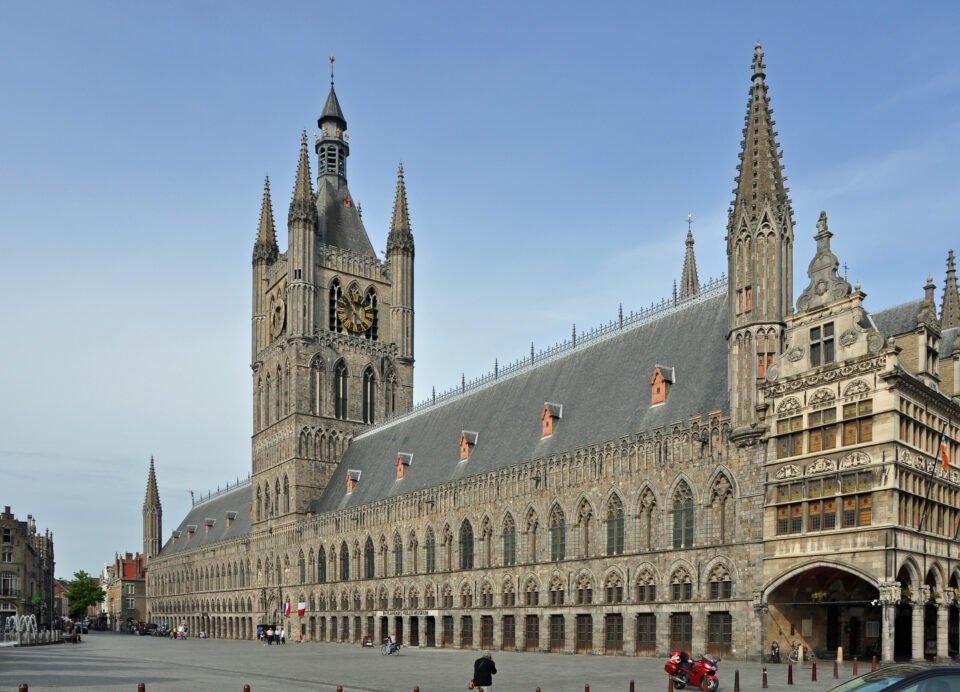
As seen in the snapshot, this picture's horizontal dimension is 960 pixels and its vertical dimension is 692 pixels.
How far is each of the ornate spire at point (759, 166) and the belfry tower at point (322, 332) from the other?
4204 centimetres

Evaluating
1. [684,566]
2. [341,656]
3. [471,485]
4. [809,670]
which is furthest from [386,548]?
[809,670]

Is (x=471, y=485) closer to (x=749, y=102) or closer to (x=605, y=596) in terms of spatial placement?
(x=605, y=596)

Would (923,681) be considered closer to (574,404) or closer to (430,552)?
(574,404)

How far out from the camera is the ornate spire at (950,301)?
142 ft

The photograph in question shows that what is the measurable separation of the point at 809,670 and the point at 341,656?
877 inches

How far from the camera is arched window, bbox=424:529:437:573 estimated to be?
188 feet

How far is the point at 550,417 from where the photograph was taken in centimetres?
5072

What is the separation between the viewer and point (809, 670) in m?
32.5

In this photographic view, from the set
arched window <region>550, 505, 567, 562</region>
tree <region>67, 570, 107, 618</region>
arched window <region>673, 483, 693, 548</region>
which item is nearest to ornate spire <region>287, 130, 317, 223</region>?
arched window <region>550, 505, 567, 562</region>

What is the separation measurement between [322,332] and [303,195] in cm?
1121

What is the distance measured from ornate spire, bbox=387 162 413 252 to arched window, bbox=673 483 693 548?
157 ft

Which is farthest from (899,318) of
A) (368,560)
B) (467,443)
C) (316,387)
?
(316,387)

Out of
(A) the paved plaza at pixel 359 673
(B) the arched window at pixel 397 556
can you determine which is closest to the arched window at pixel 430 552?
(B) the arched window at pixel 397 556

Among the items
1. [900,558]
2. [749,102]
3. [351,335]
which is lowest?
[900,558]
